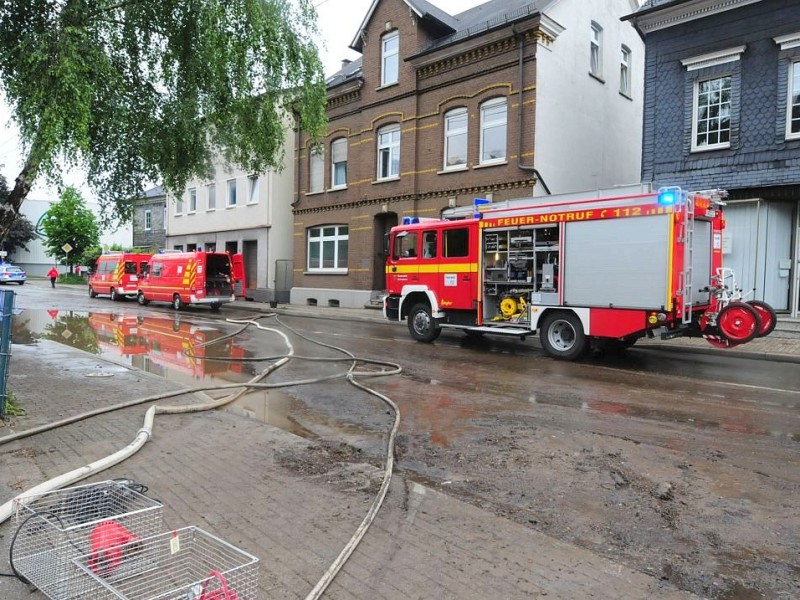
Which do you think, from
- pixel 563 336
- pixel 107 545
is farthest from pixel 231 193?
pixel 107 545

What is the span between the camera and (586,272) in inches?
438

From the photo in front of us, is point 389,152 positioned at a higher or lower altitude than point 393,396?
higher

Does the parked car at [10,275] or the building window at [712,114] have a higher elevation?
the building window at [712,114]

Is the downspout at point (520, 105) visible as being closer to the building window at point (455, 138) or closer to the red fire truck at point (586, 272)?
the building window at point (455, 138)

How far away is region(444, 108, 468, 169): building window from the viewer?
69.3ft

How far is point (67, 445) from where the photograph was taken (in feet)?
17.5

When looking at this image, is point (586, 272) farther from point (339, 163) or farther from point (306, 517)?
point (339, 163)

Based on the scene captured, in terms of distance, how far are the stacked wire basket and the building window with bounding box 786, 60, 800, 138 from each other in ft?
52.8

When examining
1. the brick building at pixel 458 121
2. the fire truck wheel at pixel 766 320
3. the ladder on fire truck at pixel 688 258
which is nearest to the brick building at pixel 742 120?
the brick building at pixel 458 121

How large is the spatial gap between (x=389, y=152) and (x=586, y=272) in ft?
47.7

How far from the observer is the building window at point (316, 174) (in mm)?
27297

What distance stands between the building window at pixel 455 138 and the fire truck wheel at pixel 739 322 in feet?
40.4

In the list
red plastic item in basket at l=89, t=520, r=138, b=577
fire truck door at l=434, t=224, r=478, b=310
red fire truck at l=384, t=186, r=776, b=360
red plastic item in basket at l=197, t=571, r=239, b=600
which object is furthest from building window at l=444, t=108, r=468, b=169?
red plastic item in basket at l=197, t=571, r=239, b=600

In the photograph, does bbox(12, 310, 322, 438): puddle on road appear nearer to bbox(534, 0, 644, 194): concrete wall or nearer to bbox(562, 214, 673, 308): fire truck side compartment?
bbox(562, 214, 673, 308): fire truck side compartment
